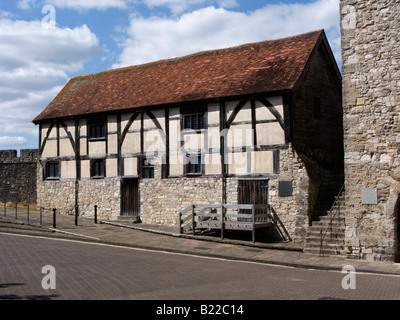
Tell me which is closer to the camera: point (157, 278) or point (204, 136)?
point (157, 278)

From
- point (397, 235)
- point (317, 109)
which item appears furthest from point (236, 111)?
point (397, 235)

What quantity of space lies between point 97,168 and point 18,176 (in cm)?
785

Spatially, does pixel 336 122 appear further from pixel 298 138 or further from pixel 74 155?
pixel 74 155

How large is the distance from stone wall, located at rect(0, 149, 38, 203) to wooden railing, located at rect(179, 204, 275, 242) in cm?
1286

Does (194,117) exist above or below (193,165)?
above

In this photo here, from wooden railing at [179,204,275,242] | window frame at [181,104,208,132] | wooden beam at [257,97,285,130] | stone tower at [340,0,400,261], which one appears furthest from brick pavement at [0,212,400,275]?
wooden beam at [257,97,285,130]

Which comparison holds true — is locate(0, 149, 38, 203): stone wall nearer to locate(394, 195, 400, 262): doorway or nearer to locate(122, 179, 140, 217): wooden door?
locate(122, 179, 140, 217): wooden door

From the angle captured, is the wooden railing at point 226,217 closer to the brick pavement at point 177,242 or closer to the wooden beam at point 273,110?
the brick pavement at point 177,242

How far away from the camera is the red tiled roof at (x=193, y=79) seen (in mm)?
19312

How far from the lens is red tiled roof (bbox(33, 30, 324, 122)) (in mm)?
19312

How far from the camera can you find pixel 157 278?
11109 mm
